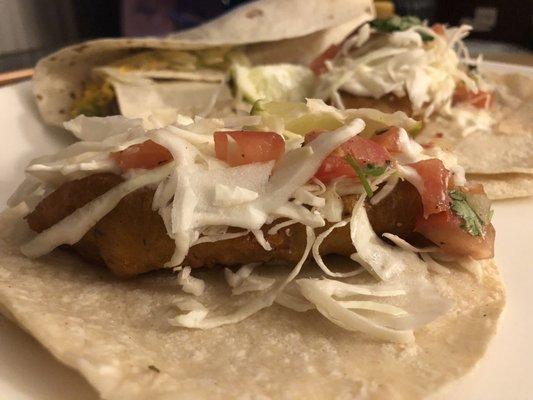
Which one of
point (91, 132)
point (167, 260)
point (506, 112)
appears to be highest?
point (91, 132)

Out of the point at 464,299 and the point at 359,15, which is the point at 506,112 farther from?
the point at 464,299

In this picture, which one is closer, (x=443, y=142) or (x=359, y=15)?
(x=443, y=142)

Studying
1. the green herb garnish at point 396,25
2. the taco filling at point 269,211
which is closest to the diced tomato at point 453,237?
the taco filling at point 269,211

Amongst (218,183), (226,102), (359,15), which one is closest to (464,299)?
(218,183)

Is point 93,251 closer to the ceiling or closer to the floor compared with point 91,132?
closer to the floor

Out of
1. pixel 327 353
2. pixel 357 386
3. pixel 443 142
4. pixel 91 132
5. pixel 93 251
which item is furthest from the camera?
pixel 443 142

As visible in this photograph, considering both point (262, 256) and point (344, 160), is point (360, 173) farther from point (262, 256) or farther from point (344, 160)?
point (262, 256)

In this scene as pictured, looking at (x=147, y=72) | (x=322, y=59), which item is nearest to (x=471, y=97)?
(x=322, y=59)
